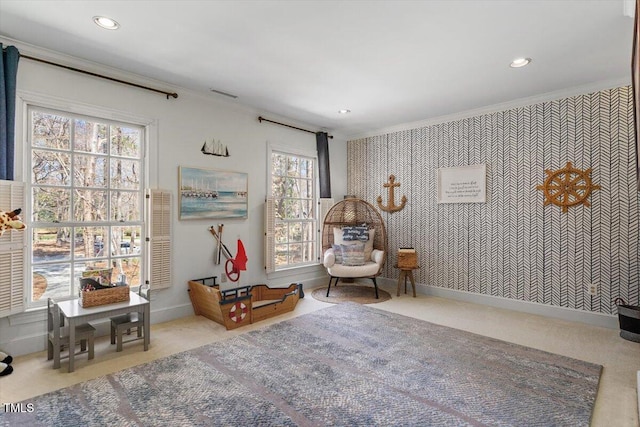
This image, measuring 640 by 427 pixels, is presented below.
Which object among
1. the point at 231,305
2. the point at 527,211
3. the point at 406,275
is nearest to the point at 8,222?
the point at 231,305

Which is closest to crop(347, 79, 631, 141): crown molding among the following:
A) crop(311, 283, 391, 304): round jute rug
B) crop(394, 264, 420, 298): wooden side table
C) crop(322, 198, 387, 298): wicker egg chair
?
crop(322, 198, 387, 298): wicker egg chair

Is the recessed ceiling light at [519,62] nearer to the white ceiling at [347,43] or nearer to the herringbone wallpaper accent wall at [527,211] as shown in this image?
the white ceiling at [347,43]

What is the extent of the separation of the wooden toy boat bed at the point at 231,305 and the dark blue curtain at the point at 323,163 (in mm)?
1706

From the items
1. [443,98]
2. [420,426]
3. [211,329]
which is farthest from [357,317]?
[443,98]

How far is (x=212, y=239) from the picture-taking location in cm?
386

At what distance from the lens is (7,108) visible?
252 centimetres

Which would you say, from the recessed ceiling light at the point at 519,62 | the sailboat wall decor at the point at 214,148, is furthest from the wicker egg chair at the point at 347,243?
the recessed ceiling light at the point at 519,62

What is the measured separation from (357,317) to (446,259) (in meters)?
1.69

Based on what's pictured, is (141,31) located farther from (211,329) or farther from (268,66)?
(211,329)

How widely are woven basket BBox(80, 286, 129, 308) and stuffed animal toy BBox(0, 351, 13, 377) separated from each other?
0.58 m

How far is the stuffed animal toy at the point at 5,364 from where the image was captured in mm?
2328

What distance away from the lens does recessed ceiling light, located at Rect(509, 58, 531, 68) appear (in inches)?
113

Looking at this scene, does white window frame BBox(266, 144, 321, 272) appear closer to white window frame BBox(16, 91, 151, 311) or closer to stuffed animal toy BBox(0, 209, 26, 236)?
white window frame BBox(16, 91, 151, 311)

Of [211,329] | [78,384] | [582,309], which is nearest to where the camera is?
[78,384]
